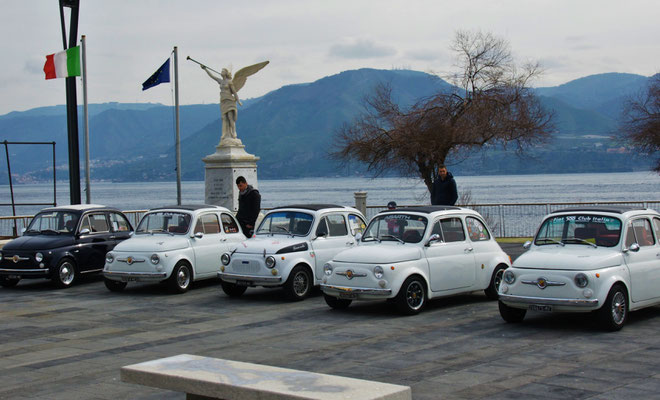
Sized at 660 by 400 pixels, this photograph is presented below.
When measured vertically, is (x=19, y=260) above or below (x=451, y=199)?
below

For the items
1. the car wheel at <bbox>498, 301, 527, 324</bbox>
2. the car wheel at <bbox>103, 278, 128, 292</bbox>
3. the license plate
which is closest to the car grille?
the car wheel at <bbox>103, 278, 128, 292</bbox>

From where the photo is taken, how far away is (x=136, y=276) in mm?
15648

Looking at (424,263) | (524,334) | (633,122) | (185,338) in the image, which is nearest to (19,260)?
(185,338)

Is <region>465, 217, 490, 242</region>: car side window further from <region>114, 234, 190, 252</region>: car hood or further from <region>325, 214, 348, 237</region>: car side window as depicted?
<region>114, 234, 190, 252</region>: car hood

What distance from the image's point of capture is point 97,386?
8.44m

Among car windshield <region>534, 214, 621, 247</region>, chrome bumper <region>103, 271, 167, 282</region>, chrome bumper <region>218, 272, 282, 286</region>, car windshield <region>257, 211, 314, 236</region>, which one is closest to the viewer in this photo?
car windshield <region>534, 214, 621, 247</region>

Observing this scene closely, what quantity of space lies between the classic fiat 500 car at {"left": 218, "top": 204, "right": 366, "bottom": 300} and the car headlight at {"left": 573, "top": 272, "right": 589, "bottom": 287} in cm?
525

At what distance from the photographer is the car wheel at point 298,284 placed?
14.5 m

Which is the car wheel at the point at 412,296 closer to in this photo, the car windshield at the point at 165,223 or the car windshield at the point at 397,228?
the car windshield at the point at 397,228

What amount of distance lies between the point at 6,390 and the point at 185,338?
3060 millimetres

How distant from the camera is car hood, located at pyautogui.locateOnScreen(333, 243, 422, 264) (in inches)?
500

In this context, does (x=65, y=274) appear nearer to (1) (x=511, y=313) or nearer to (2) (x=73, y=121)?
(2) (x=73, y=121)

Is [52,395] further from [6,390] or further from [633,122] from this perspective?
[633,122]

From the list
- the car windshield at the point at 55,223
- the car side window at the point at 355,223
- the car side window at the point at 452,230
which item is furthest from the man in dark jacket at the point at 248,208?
the car side window at the point at 452,230
